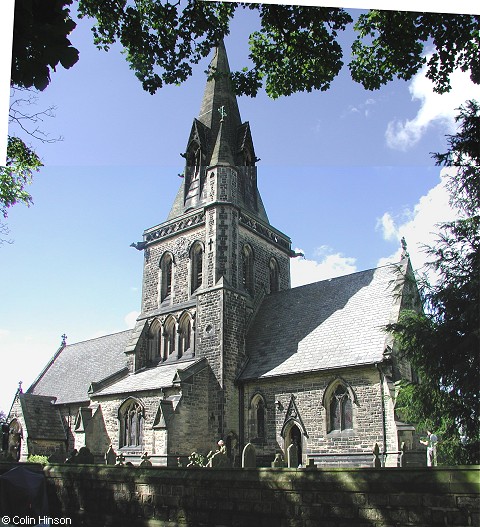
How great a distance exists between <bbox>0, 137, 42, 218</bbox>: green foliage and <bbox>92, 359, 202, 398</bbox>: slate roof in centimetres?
875

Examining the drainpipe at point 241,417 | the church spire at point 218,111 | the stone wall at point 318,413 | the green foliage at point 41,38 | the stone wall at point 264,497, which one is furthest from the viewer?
the church spire at point 218,111

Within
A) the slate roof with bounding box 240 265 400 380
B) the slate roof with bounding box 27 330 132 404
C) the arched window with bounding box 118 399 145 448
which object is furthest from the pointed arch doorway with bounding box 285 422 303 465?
the slate roof with bounding box 27 330 132 404

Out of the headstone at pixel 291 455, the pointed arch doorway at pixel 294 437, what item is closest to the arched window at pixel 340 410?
the pointed arch doorway at pixel 294 437

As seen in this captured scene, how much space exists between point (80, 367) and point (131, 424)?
335 inches

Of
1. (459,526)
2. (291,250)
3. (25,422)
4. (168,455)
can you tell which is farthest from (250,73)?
(25,422)

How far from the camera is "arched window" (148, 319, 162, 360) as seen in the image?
19.5m

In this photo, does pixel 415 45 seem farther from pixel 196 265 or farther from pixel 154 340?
pixel 154 340

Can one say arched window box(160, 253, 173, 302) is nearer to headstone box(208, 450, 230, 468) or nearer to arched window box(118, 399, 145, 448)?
arched window box(118, 399, 145, 448)

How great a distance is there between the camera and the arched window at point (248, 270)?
19.8 m

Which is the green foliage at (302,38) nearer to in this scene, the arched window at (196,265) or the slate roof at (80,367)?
the arched window at (196,265)

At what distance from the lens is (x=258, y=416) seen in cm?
1623

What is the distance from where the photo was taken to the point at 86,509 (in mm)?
7035

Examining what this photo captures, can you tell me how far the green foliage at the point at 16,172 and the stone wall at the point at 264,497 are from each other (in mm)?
3960

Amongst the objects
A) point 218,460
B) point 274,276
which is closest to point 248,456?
point 218,460
